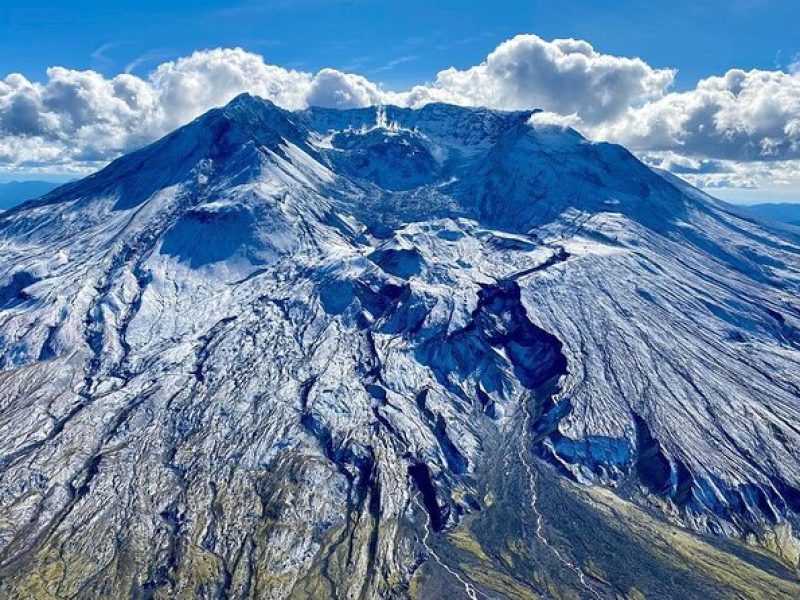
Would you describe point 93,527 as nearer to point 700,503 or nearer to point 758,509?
point 700,503

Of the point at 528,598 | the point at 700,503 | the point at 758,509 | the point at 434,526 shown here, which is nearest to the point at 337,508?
the point at 434,526

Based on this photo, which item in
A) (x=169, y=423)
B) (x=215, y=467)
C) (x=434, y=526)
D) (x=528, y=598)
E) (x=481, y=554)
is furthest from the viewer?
(x=169, y=423)

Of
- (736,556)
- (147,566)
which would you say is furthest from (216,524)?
(736,556)

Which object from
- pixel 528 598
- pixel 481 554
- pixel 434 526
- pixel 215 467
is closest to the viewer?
pixel 528 598

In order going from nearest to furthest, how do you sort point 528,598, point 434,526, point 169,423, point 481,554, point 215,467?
point 528,598
point 481,554
point 434,526
point 215,467
point 169,423

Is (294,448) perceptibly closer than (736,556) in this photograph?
No

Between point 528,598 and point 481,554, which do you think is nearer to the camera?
point 528,598

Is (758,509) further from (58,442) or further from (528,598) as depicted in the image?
(58,442)

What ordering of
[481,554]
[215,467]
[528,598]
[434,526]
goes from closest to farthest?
[528,598] < [481,554] < [434,526] < [215,467]
